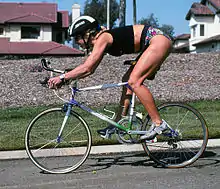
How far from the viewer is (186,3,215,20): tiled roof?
4503 centimetres

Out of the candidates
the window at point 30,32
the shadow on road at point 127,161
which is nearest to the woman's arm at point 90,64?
the shadow on road at point 127,161

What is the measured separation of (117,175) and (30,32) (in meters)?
34.2

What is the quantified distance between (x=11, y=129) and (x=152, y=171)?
4064mm

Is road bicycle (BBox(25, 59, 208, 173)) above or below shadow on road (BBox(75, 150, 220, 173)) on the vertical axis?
above

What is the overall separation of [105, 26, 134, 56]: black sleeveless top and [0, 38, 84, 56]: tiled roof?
28186 millimetres

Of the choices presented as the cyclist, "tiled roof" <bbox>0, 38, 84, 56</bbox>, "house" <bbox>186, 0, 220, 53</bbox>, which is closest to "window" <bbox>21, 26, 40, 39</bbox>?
"tiled roof" <bbox>0, 38, 84, 56</bbox>

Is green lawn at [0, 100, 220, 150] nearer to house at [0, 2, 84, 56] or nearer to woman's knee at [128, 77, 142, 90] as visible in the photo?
woman's knee at [128, 77, 142, 90]

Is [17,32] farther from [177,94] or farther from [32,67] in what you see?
[177,94]

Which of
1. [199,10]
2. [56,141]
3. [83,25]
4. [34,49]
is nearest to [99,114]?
[56,141]

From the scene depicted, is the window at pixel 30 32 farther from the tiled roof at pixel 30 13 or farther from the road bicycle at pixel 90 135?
the road bicycle at pixel 90 135

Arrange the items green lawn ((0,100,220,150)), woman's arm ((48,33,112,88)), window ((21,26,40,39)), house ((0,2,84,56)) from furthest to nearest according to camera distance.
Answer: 1. window ((21,26,40,39))
2. house ((0,2,84,56))
3. green lawn ((0,100,220,150))
4. woman's arm ((48,33,112,88))

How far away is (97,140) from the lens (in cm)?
663

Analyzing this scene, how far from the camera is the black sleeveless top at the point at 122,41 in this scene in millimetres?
4961

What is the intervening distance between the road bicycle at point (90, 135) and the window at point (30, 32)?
3295cm
